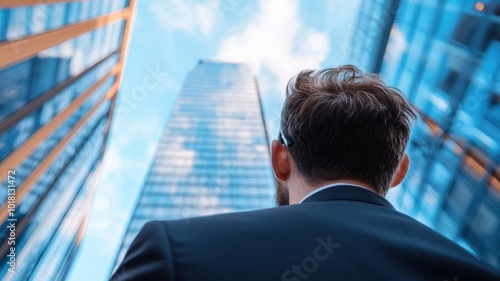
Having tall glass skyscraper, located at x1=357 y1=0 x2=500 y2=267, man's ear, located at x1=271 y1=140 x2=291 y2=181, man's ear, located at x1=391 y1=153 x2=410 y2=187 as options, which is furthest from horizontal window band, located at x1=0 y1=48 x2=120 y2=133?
tall glass skyscraper, located at x1=357 y1=0 x2=500 y2=267

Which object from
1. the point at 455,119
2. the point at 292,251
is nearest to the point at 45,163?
the point at 455,119

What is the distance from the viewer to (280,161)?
210 centimetres

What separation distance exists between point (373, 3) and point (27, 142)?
20.3 metres

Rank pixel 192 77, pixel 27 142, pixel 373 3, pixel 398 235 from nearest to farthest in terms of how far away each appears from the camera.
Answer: pixel 398 235 < pixel 27 142 < pixel 373 3 < pixel 192 77

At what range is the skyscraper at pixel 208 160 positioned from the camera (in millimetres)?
47188

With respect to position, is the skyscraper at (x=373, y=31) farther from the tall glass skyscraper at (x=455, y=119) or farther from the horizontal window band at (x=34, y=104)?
the horizontal window band at (x=34, y=104)

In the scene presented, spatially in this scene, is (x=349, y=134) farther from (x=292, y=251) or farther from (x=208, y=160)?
(x=208, y=160)

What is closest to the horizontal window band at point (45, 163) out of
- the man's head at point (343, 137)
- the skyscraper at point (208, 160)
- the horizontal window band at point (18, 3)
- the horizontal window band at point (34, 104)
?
the horizontal window band at point (34, 104)

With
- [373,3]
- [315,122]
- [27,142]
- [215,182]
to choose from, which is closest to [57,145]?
[27,142]

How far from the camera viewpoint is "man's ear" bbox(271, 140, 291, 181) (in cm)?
208

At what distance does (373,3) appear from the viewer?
17953 millimetres

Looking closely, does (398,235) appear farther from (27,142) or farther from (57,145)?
(57,145)

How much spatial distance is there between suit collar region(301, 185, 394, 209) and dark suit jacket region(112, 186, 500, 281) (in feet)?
0.79

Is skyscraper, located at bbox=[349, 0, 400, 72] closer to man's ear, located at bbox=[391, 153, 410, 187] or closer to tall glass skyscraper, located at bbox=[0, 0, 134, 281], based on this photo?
tall glass skyscraper, located at bbox=[0, 0, 134, 281]
